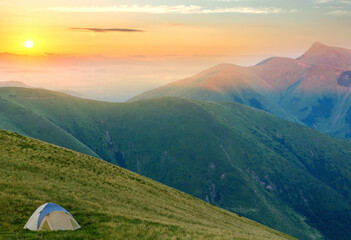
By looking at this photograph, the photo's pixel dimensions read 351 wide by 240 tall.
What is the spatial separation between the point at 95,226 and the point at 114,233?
116 inches

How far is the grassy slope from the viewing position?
3209 centimetres

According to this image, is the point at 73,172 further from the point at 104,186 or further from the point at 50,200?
the point at 50,200

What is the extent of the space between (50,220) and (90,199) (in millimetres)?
13611

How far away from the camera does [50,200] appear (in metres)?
38.8

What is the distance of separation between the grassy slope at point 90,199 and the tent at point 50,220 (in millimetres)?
970

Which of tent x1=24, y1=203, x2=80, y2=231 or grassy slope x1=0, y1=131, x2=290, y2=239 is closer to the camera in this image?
tent x1=24, y1=203, x2=80, y2=231

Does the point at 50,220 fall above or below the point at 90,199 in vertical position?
above

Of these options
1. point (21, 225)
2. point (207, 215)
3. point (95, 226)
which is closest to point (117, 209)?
point (95, 226)

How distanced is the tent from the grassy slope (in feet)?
3.18

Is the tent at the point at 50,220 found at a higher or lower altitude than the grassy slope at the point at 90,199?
higher

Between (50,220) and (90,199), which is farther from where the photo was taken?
(90,199)

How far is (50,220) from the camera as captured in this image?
3077 cm

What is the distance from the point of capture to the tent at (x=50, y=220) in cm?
3022

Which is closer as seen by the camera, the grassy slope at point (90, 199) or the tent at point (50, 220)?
the tent at point (50, 220)
